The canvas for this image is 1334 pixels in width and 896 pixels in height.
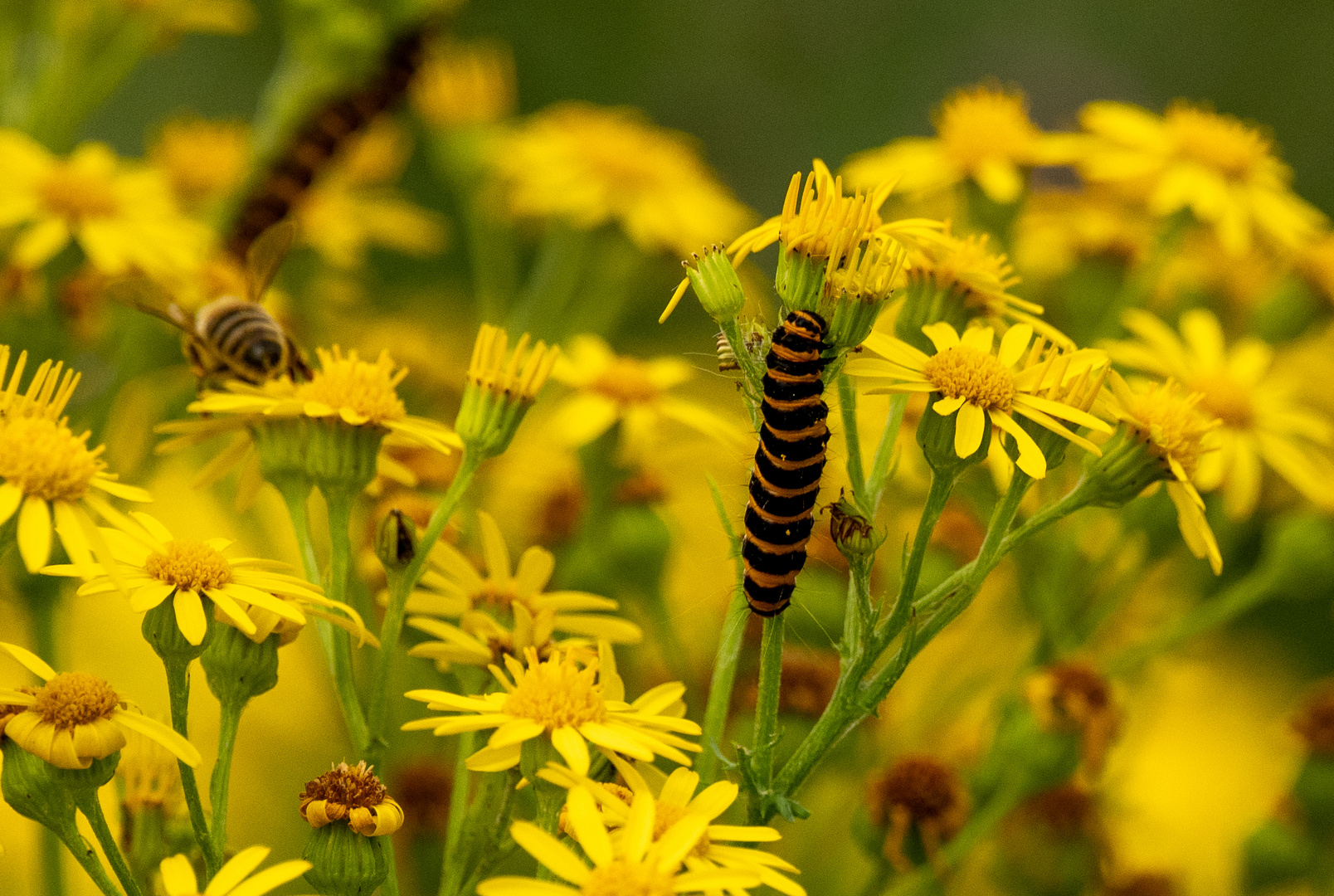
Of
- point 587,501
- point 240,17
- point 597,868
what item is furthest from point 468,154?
point 597,868

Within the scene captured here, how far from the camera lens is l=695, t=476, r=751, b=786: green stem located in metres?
1.91

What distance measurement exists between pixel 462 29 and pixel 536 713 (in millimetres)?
5978

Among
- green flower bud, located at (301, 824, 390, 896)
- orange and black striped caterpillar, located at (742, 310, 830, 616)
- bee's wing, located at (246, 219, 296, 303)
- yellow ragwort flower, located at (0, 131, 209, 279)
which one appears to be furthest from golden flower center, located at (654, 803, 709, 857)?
yellow ragwort flower, located at (0, 131, 209, 279)

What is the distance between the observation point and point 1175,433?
208 cm

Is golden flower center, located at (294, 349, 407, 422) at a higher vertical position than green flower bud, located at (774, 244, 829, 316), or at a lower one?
lower

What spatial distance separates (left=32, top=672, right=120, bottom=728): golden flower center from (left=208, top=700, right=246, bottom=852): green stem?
0.18 metres

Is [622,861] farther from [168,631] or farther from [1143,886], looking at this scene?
[1143,886]

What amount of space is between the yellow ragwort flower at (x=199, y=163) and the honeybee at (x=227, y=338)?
5.19 ft

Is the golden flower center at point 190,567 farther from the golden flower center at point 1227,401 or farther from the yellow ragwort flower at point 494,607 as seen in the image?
the golden flower center at point 1227,401

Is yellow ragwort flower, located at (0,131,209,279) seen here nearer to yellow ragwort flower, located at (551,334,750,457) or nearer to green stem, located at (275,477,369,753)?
yellow ragwort flower, located at (551,334,750,457)

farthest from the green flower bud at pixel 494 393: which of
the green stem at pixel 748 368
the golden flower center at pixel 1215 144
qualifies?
the golden flower center at pixel 1215 144

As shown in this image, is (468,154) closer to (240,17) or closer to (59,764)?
(240,17)

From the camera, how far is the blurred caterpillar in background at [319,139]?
366 cm

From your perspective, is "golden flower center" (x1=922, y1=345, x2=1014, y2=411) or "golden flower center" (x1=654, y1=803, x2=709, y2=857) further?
"golden flower center" (x1=922, y1=345, x2=1014, y2=411)
